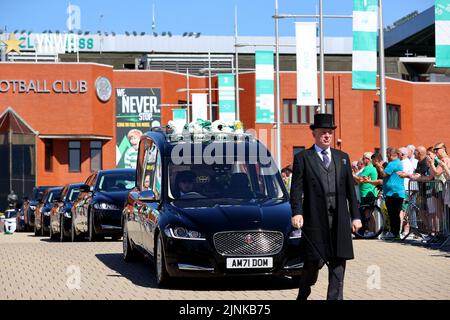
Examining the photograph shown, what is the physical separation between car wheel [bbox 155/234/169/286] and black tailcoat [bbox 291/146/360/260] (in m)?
3.55

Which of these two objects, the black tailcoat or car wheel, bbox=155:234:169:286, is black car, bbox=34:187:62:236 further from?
the black tailcoat

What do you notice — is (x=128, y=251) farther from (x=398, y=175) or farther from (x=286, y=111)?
(x=286, y=111)

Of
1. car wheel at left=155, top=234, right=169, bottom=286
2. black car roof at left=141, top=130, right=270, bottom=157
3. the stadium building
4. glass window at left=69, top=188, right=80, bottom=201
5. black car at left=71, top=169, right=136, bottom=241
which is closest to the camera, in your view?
car wheel at left=155, top=234, right=169, bottom=286

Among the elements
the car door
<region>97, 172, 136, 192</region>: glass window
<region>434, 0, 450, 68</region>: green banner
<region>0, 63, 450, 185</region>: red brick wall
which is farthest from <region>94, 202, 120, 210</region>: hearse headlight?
<region>0, 63, 450, 185</region>: red brick wall

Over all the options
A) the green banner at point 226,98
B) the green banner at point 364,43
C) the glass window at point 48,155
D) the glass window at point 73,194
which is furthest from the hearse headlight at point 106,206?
the glass window at point 48,155

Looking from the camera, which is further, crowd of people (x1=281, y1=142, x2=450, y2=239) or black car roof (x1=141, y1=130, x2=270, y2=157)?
crowd of people (x1=281, y1=142, x2=450, y2=239)

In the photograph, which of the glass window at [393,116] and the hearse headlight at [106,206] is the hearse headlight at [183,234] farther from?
the glass window at [393,116]

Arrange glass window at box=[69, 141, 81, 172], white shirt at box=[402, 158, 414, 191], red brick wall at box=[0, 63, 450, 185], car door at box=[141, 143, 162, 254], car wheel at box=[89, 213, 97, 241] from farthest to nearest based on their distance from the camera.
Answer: glass window at box=[69, 141, 81, 172] → red brick wall at box=[0, 63, 450, 185] → car wheel at box=[89, 213, 97, 241] → white shirt at box=[402, 158, 414, 191] → car door at box=[141, 143, 162, 254]

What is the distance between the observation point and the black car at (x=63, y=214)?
2702 centimetres

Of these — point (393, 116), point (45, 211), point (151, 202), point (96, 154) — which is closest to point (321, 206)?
point (151, 202)

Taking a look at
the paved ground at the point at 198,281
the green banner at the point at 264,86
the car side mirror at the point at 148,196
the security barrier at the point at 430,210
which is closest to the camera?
the paved ground at the point at 198,281

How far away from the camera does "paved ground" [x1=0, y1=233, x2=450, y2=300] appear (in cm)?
1329

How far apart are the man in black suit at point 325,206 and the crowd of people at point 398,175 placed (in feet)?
30.3

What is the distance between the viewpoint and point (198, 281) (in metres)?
15.2
